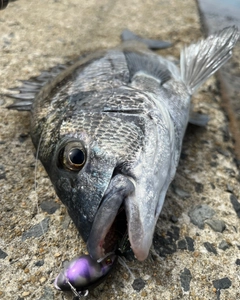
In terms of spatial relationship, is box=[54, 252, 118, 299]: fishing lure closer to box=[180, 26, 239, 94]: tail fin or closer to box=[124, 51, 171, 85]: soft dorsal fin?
box=[124, 51, 171, 85]: soft dorsal fin

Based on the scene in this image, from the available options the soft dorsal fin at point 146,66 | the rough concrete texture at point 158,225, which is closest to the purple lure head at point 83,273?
the rough concrete texture at point 158,225

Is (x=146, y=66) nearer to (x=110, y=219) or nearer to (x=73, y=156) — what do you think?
(x=73, y=156)

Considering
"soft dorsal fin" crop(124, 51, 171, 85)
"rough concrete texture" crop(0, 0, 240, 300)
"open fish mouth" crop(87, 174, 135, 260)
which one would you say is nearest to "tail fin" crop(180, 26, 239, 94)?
"soft dorsal fin" crop(124, 51, 171, 85)

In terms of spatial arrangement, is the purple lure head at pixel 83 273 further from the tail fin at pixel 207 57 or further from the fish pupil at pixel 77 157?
the tail fin at pixel 207 57

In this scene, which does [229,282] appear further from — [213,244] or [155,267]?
[155,267]

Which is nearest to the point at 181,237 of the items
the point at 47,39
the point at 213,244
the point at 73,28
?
the point at 213,244

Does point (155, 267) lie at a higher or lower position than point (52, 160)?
lower
